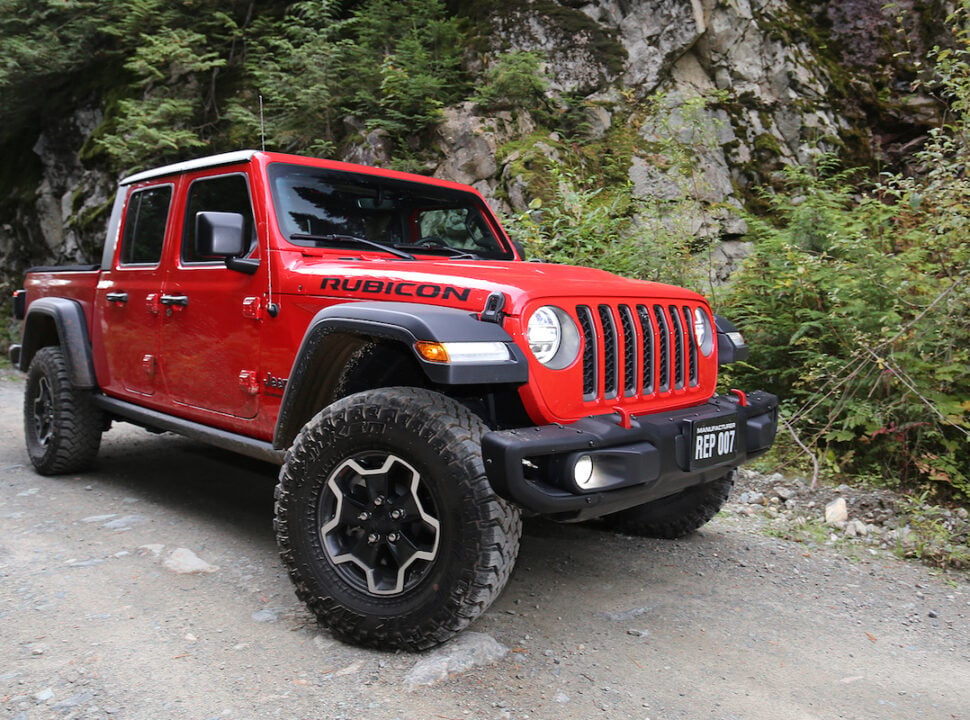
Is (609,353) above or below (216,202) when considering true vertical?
below

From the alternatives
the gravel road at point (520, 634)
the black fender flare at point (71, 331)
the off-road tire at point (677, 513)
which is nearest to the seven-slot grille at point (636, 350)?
the off-road tire at point (677, 513)

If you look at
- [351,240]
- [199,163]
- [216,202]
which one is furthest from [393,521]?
[199,163]

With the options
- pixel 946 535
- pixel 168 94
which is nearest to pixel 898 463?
pixel 946 535

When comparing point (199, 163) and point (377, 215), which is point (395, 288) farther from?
point (199, 163)

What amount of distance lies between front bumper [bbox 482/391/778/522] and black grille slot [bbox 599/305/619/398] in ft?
0.52

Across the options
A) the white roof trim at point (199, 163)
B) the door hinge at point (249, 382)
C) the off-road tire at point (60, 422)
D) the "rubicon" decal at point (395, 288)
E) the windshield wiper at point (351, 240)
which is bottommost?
the off-road tire at point (60, 422)

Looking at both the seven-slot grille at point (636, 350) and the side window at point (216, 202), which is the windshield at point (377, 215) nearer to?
the side window at point (216, 202)

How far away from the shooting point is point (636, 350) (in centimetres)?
299

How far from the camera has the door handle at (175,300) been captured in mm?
→ 3955

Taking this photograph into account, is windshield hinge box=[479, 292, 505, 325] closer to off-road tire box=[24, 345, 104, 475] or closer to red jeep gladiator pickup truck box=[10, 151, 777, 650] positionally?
red jeep gladiator pickup truck box=[10, 151, 777, 650]

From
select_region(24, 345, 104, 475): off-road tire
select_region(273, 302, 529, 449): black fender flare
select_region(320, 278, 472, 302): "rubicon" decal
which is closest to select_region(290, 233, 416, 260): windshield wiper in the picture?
select_region(320, 278, 472, 302): "rubicon" decal

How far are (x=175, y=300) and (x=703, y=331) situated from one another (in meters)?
2.64

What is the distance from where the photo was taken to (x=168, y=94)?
10.9 m

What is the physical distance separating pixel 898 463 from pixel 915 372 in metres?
0.57
